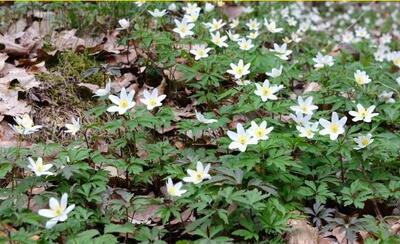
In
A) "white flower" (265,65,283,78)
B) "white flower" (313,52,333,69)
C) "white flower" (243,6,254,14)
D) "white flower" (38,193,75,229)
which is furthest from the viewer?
"white flower" (243,6,254,14)

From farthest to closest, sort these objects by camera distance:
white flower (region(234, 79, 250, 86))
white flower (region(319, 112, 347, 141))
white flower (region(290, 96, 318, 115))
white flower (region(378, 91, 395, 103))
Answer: white flower (region(378, 91, 395, 103))
white flower (region(234, 79, 250, 86))
white flower (region(290, 96, 318, 115))
white flower (region(319, 112, 347, 141))

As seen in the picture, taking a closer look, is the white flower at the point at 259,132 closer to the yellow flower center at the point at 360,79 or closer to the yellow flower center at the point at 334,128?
the yellow flower center at the point at 334,128

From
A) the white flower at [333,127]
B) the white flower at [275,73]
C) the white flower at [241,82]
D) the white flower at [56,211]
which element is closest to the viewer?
the white flower at [56,211]

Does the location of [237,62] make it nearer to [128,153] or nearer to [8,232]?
[128,153]

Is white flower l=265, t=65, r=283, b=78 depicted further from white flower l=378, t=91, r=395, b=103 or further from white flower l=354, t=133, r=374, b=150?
white flower l=354, t=133, r=374, b=150

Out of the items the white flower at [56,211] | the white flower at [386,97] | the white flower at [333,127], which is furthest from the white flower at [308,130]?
the white flower at [56,211]

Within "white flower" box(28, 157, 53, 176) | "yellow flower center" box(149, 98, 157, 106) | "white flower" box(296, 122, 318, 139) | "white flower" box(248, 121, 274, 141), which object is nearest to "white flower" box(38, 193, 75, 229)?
"white flower" box(28, 157, 53, 176)

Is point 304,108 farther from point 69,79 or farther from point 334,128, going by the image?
point 69,79
